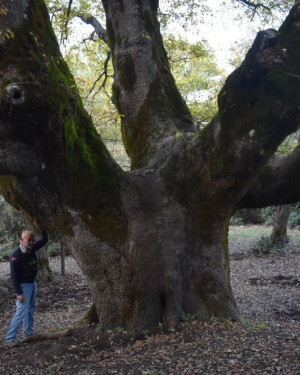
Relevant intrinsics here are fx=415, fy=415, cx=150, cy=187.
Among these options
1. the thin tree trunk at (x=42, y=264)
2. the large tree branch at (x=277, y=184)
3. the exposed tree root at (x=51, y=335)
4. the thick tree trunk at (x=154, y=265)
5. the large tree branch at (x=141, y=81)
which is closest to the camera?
the thick tree trunk at (x=154, y=265)

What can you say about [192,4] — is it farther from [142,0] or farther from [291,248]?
[291,248]

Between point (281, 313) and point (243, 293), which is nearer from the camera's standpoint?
point (281, 313)

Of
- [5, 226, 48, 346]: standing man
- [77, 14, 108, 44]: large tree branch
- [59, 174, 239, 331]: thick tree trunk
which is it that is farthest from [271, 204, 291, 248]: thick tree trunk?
[5, 226, 48, 346]: standing man

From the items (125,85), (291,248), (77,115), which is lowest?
(291,248)

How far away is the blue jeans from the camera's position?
6258 mm

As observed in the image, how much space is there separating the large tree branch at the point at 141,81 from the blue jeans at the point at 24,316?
261 centimetres

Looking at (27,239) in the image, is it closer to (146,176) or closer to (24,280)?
(24,280)

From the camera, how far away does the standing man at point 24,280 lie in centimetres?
624

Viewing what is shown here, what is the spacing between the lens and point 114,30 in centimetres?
745

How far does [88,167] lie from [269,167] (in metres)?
2.63

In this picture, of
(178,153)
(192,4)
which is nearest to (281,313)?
(178,153)

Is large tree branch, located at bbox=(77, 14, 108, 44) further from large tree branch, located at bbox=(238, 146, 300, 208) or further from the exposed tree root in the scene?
the exposed tree root

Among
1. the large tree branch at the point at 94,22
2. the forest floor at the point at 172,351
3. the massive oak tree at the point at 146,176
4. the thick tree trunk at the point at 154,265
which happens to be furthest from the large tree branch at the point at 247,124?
the large tree branch at the point at 94,22

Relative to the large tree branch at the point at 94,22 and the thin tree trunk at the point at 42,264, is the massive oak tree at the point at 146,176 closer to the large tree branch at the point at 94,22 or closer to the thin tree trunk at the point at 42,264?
the large tree branch at the point at 94,22
